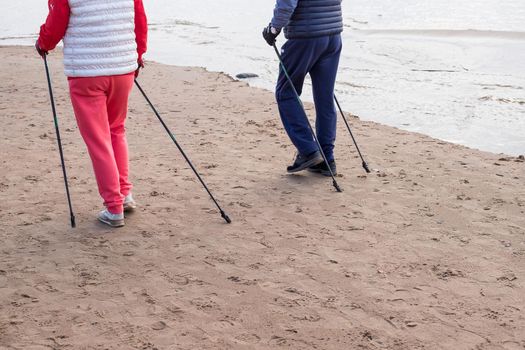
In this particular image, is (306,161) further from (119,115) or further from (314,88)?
(119,115)

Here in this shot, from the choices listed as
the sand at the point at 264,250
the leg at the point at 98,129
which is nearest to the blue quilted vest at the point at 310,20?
the sand at the point at 264,250

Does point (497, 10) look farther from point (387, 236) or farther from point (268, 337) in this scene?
point (268, 337)

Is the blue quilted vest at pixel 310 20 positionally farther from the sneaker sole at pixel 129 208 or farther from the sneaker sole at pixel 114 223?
the sneaker sole at pixel 114 223

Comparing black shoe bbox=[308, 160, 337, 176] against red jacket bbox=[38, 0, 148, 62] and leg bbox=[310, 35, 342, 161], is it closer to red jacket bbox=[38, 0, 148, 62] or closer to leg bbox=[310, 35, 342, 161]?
leg bbox=[310, 35, 342, 161]

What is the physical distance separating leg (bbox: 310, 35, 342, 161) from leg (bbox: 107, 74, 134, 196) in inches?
61.6

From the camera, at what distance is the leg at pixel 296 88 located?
573 cm

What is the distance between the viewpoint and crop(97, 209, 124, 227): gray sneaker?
5031mm

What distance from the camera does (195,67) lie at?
1110cm

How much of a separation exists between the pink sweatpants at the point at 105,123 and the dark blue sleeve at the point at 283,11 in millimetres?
1176

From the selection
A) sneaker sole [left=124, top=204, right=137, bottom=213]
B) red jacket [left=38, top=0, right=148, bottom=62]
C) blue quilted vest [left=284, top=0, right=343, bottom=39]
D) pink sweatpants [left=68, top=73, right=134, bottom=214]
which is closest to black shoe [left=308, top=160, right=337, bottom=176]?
blue quilted vest [left=284, top=0, right=343, bottom=39]

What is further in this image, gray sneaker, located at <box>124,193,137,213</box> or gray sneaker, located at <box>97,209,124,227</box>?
gray sneaker, located at <box>124,193,137,213</box>

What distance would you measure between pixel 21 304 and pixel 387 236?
2169mm

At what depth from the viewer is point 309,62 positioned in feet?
18.9

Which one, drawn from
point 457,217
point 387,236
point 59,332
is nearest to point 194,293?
point 59,332
